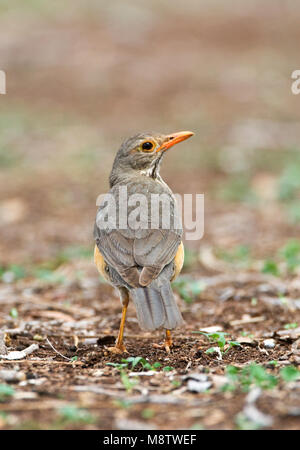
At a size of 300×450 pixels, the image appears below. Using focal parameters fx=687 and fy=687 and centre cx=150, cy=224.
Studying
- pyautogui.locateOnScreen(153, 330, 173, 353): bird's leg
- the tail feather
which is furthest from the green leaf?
pyautogui.locateOnScreen(153, 330, 173, 353): bird's leg

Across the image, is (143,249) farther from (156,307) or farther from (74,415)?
(74,415)

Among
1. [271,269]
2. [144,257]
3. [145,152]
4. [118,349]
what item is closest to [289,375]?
[144,257]

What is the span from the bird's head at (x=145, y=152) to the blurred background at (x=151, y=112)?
6.14ft

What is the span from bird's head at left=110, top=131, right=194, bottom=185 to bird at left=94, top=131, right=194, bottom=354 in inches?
0.4

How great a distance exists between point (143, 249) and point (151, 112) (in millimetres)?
12306

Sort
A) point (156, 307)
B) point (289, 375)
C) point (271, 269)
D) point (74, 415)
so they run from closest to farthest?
point (74, 415) < point (289, 375) < point (156, 307) < point (271, 269)

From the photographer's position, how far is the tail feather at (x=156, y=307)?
4909mm

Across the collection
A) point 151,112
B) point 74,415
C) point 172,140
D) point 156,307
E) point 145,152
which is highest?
point 151,112

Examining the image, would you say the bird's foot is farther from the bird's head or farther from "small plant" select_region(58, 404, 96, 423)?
the bird's head

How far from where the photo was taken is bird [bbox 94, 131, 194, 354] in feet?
16.7

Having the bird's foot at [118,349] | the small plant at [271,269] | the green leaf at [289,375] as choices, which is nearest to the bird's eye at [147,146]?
the small plant at [271,269]

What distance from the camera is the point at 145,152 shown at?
7.05 metres

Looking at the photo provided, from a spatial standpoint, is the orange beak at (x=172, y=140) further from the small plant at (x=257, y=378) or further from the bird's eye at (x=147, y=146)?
the small plant at (x=257, y=378)
